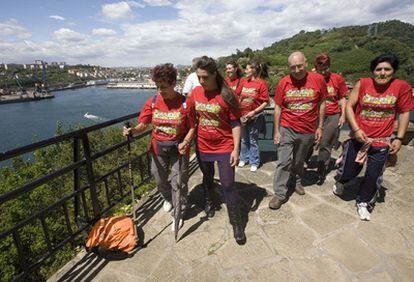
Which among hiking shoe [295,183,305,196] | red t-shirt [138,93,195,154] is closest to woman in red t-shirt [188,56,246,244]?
red t-shirt [138,93,195,154]

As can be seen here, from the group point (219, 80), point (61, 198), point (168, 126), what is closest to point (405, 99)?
point (219, 80)

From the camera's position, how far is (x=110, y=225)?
2.69 meters

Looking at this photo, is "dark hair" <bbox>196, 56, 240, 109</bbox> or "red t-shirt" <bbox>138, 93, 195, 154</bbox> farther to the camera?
"red t-shirt" <bbox>138, 93, 195, 154</bbox>

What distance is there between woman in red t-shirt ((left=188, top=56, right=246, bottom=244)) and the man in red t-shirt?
0.86 m

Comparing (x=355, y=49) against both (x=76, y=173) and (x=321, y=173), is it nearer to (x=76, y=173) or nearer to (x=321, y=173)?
(x=321, y=173)

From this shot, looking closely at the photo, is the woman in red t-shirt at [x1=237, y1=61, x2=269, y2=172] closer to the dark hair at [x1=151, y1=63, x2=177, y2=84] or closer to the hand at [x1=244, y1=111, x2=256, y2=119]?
the hand at [x1=244, y1=111, x2=256, y2=119]

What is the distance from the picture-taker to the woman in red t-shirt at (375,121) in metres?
2.71

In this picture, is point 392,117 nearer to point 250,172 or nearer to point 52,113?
point 250,172

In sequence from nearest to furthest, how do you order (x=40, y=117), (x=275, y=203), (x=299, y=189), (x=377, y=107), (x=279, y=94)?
(x=377, y=107)
(x=279, y=94)
(x=275, y=203)
(x=299, y=189)
(x=40, y=117)

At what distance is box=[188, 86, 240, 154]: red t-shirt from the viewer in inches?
100

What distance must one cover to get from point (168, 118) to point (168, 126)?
0.28ft

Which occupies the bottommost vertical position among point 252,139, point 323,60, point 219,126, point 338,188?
point 338,188

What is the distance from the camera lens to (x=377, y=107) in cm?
280

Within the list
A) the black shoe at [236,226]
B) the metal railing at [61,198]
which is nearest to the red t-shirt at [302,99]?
the black shoe at [236,226]
